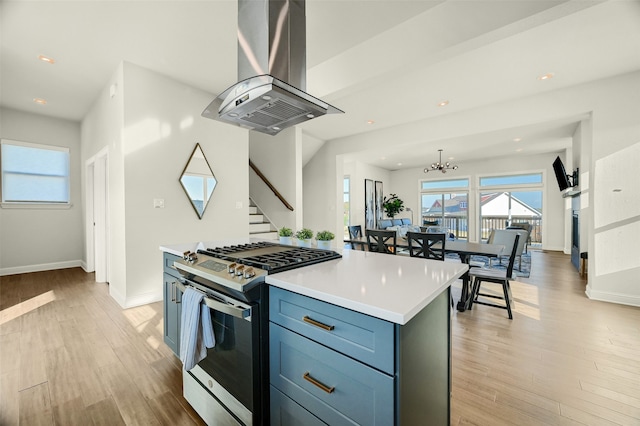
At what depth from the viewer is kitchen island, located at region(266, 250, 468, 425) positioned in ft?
2.82

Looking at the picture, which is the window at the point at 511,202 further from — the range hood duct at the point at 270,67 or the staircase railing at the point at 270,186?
the range hood duct at the point at 270,67

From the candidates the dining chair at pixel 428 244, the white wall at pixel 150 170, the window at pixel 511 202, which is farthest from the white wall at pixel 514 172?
the white wall at pixel 150 170

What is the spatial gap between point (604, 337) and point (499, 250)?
1076 mm

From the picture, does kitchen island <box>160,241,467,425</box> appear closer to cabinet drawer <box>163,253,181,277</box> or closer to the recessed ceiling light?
cabinet drawer <box>163,253,181,277</box>

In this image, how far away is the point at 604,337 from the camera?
8.10 feet

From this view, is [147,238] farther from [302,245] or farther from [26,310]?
[302,245]

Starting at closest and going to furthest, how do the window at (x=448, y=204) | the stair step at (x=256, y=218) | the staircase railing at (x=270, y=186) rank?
the staircase railing at (x=270, y=186) → the stair step at (x=256, y=218) → the window at (x=448, y=204)

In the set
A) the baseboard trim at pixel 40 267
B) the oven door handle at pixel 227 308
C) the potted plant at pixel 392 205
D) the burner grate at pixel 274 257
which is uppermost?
the potted plant at pixel 392 205

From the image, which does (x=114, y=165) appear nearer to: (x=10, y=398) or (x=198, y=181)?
(x=198, y=181)

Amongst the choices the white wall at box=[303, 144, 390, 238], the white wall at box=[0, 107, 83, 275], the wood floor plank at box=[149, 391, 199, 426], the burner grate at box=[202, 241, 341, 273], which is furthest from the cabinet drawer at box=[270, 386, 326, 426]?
the white wall at box=[0, 107, 83, 275]

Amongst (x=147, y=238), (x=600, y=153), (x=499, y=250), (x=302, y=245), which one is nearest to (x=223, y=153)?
(x=147, y=238)

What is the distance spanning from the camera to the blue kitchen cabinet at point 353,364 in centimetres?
86

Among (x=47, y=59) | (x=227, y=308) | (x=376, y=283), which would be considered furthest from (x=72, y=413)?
(x=47, y=59)

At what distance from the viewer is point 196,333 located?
1379mm
